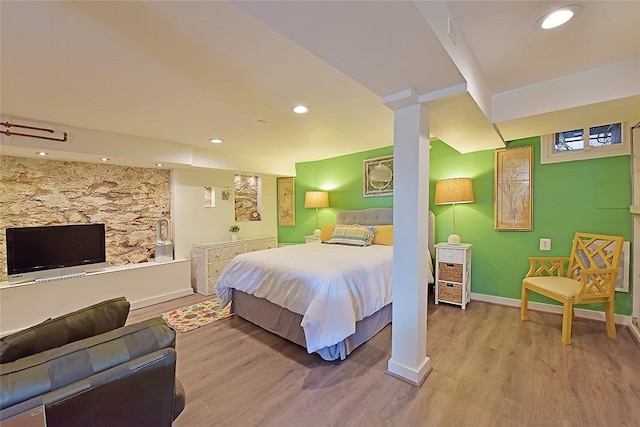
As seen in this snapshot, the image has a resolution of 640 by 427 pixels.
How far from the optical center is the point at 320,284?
88.0 inches

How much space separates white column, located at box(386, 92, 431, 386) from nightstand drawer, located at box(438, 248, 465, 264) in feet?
5.18

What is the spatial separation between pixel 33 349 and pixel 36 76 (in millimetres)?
1915

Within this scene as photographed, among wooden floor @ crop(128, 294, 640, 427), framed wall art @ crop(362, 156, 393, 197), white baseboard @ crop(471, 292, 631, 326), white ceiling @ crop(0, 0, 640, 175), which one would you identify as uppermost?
white ceiling @ crop(0, 0, 640, 175)

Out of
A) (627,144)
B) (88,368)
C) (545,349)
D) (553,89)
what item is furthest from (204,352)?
(627,144)

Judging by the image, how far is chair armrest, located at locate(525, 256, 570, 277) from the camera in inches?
116

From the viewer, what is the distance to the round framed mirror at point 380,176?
4.32 m

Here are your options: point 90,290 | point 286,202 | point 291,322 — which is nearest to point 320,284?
point 291,322

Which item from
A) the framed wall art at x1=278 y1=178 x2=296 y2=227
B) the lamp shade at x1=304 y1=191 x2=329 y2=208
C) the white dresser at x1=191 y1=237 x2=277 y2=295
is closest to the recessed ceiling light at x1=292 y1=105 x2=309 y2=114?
the lamp shade at x1=304 y1=191 x2=329 y2=208

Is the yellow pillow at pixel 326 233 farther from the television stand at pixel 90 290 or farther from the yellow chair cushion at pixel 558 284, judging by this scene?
the yellow chair cushion at pixel 558 284

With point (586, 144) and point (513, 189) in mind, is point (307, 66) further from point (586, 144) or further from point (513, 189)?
point (586, 144)

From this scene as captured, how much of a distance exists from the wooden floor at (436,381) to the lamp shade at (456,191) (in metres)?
1.47

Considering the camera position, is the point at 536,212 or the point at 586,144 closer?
the point at 586,144

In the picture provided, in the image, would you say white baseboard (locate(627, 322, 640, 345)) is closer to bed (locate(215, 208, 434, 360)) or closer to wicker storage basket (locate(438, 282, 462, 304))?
wicker storage basket (locate(438, 282, 462, 304))

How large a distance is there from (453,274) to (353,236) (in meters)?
1.35
